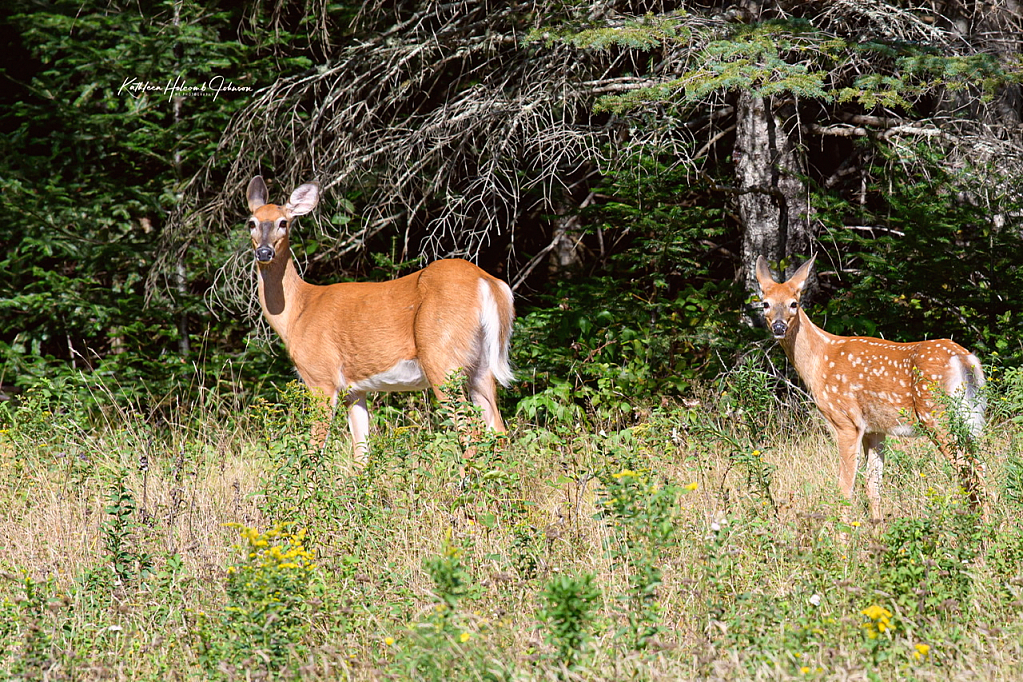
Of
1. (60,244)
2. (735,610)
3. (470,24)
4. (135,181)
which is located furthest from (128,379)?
(735,610)

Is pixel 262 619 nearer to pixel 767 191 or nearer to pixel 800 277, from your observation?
pixel 800 277

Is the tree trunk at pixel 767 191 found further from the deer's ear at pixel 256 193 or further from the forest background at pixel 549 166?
the deer's ear at pixel 256 193

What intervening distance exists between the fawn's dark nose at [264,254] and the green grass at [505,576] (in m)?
1.97

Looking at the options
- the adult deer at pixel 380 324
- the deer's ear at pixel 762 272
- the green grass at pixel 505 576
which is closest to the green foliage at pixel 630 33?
the deer's ear at pixel 762 272

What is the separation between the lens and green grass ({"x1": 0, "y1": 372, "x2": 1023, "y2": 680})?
124 inches

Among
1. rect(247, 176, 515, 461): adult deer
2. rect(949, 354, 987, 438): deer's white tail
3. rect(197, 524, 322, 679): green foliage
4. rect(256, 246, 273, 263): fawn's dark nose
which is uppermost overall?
rect(197, 524, 322, 679): green foliage

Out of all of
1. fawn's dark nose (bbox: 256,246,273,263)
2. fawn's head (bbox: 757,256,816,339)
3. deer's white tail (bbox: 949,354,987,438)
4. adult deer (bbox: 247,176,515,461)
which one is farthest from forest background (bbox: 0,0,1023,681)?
fawn's dark nose (bbox: 256,246,273,263)

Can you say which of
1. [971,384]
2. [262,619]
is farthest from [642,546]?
[971,384]

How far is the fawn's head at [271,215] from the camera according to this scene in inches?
290

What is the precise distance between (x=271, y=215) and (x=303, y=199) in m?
0.27

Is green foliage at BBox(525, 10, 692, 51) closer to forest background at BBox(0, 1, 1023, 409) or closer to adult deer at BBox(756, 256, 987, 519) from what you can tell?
forest background at BBox(0, 1, 1023, 409)

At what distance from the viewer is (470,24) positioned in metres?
8.15

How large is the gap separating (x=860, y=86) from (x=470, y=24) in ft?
10.5

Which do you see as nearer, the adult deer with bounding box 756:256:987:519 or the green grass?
the green grass
